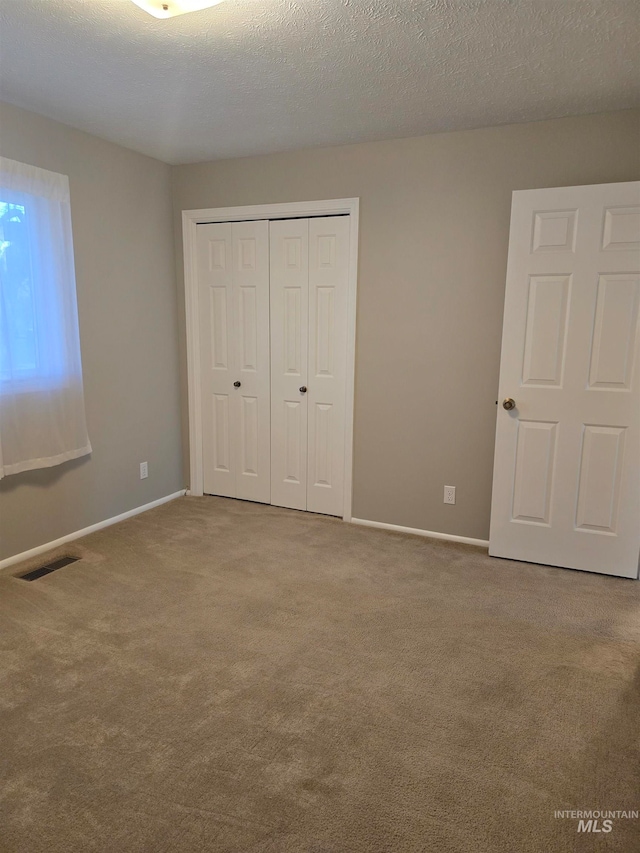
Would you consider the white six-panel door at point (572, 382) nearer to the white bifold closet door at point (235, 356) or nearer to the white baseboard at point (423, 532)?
the white baseboard at point (423, 532)

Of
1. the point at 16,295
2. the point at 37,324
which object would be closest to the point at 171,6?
the point at 16,295

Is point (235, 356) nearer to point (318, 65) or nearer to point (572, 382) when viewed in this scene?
point (318, 65)

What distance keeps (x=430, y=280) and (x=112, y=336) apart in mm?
2086

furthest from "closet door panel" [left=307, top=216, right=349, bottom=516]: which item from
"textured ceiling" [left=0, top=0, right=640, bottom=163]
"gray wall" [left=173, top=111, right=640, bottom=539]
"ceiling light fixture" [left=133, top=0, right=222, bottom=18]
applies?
"ceiling light fixture" [left=133, top=0, right=222, bottom=18]

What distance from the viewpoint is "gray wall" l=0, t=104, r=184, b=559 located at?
124 inches

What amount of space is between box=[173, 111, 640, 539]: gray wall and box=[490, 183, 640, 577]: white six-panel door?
212 millimetres

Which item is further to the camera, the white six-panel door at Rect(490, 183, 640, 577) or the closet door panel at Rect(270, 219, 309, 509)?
the closet door panel at Rect(270, 219, 309, 509)

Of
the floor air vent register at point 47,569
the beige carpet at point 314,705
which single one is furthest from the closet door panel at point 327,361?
the floor air vent register at point 47,569

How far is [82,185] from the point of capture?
3338 mm

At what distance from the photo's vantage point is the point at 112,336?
3666 millimetres

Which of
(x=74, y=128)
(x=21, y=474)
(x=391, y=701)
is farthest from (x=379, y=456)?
(x=74, y=128)

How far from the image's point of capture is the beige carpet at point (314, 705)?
60.6 inches

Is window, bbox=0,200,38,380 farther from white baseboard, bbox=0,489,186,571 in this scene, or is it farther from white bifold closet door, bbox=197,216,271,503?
white bifold closet door, bbox=197,216,271,503

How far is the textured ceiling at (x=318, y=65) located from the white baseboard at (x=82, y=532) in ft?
7.97
